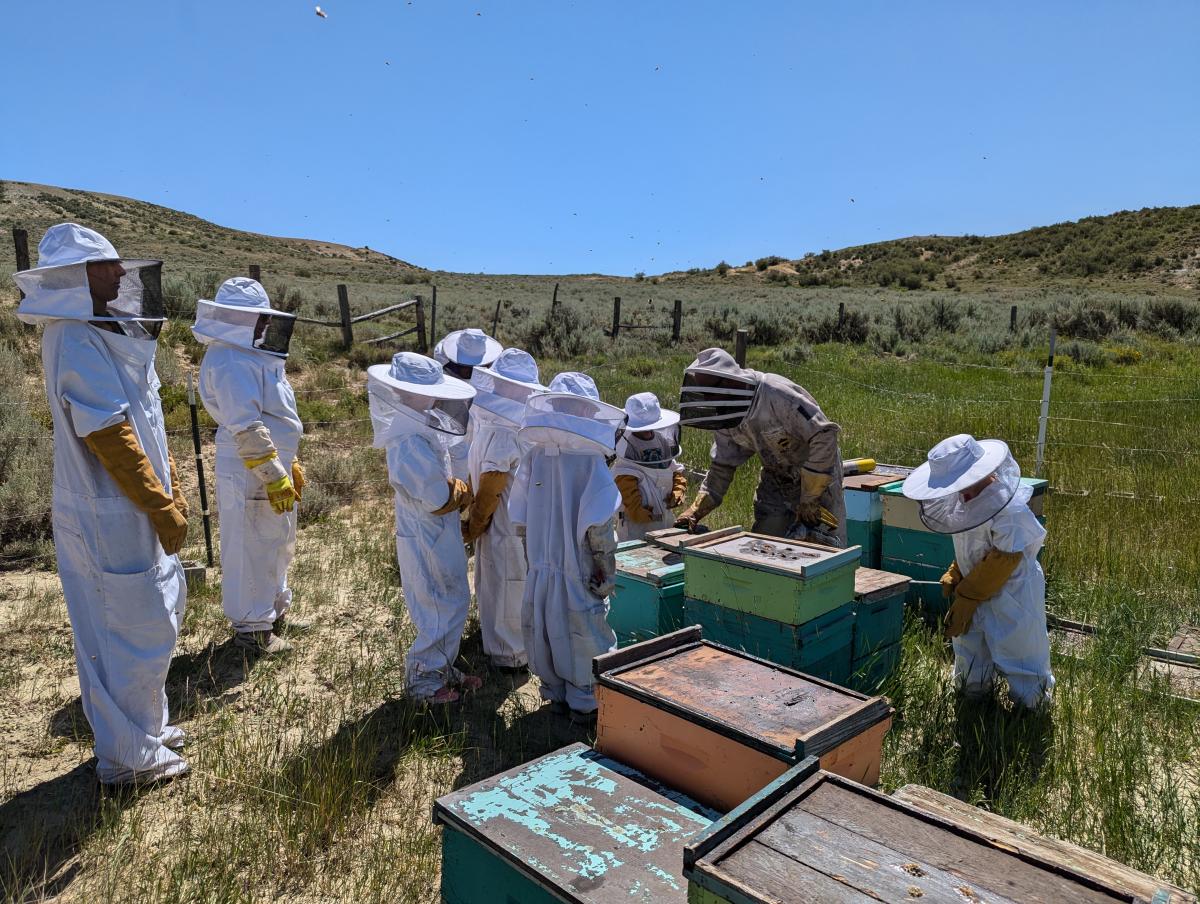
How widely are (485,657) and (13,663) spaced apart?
301 cm

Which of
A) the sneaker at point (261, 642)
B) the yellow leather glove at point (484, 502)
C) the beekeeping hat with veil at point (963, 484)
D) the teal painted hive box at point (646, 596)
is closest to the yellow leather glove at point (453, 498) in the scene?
the yellow leather glove at point (484, 502)

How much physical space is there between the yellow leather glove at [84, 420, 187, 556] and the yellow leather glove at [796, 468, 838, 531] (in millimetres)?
3480

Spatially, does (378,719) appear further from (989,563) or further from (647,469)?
(989,563)

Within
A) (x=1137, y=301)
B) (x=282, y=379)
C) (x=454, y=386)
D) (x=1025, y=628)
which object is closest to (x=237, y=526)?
(x=282, y=379)

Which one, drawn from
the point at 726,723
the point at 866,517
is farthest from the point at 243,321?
the point at 866,517

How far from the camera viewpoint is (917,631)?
5.20m

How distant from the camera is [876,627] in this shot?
4379mm

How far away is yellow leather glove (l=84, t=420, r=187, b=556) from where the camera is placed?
357 cm

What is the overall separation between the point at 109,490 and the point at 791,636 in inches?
127

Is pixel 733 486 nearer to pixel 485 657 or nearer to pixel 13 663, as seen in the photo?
pixel 485 657

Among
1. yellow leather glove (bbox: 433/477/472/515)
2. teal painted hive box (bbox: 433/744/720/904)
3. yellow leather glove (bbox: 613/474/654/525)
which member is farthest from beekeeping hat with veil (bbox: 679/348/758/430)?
teal painted hive box (bbox: 433/744/720/904)

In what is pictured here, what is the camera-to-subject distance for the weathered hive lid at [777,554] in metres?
3.76

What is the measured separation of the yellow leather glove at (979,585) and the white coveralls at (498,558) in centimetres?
245

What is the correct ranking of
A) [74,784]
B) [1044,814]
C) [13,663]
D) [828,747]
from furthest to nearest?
[13,663]
[74,784]
[1044,814]
[828,747]
